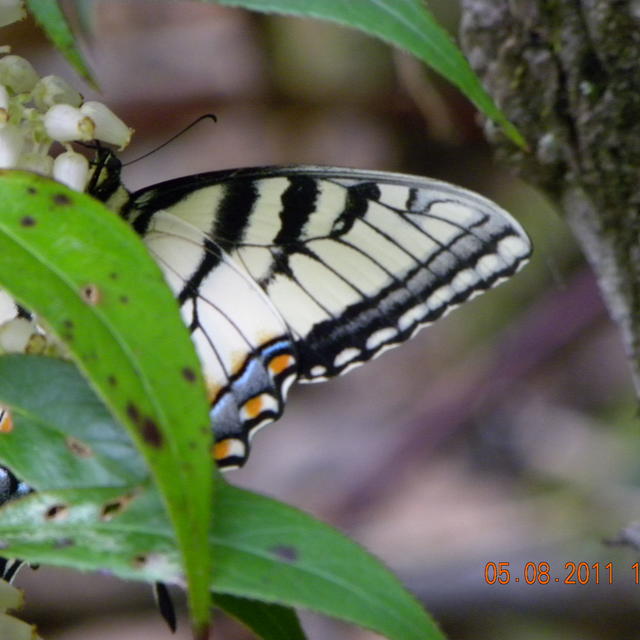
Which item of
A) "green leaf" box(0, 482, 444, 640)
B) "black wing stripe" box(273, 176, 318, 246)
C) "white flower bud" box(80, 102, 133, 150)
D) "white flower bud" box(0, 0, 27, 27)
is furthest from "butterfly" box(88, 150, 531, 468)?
"green leaf" box(0, 482, 444, 640)

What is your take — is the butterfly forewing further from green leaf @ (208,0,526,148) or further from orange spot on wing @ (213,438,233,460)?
green leaf @ (208,0,526,148)

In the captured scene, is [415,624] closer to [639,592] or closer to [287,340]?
[287,340]

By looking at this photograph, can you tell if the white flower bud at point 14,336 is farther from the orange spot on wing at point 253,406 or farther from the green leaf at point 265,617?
the orange spot on wing at point 253,406

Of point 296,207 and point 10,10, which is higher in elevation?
point 10,10

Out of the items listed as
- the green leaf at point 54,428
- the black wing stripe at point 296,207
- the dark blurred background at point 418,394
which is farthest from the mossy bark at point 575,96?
the dark blurred background at point 418,394

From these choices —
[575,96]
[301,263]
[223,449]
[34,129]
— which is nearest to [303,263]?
[301,263]

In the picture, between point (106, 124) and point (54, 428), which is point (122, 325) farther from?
point (106, 124)
